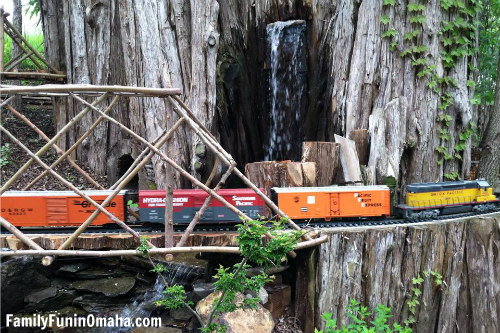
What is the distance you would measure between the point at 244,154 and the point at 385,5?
6915 millimetres

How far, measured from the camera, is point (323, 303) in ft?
27.8

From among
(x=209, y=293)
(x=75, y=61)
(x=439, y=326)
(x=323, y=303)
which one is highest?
(x=75, y=61)

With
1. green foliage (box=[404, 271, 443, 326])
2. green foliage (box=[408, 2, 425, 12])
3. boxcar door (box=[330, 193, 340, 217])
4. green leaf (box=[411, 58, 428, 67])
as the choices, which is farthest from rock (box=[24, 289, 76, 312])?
green foliage (box=[408, 2, 425, 12])

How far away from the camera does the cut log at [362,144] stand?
11.4 meters

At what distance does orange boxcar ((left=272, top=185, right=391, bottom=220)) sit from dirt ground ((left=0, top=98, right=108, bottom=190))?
7707mm

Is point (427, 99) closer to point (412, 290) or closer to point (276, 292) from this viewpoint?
point (412, 290)

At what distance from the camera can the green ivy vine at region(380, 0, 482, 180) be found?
12031mm

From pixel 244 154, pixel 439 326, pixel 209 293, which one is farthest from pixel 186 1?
pixel 439 326

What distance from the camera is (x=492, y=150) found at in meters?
13.7

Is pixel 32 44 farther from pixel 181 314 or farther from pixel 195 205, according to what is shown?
pixel 181 314

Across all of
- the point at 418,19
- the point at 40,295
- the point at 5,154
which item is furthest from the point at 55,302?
the point at 418,19

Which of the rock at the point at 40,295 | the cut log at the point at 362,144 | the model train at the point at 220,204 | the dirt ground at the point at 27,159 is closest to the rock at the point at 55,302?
the rock at the point at 40,295

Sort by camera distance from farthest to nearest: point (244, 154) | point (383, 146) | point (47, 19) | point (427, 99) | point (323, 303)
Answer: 1. point (47, 19)
2. point (244, 154)
3. point (427, 99)
4. point (383, 146)
5. point (323, 303)

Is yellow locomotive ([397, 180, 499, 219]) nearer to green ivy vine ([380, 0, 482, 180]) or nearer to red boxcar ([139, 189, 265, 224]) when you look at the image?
green ivy vine ([380, 0, 482, 180])
